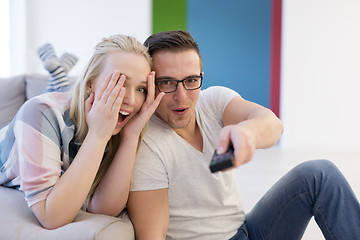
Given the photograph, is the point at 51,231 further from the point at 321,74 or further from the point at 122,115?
the point at 321,74

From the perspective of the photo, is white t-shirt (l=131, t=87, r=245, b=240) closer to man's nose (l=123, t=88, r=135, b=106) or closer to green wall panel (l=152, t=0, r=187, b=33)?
man's nose (l=123, t=88, r=135, b=106)

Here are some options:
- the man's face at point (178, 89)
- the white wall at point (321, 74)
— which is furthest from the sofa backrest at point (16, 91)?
the white wall at point (321, 74)

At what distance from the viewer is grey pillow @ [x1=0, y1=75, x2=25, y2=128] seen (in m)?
2.36

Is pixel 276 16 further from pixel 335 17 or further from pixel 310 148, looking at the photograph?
pixel 310 148

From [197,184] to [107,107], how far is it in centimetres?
48

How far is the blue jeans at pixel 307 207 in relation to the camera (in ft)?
4.45

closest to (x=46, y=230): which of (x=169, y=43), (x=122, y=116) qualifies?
(x=122, y=116)

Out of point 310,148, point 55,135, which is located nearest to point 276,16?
point 310,148

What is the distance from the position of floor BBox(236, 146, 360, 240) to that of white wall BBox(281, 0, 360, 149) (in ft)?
0.88

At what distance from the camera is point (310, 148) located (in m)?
5.17

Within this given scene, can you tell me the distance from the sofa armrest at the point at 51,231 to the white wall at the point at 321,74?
4.29 meters

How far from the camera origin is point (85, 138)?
4.03ft

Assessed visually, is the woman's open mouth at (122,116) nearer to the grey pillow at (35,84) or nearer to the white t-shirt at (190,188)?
the white t-shirt at (190,188)

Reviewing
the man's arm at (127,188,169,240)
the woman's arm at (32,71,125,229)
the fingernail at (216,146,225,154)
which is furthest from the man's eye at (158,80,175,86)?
the fingernail at (216,146,225,154)
